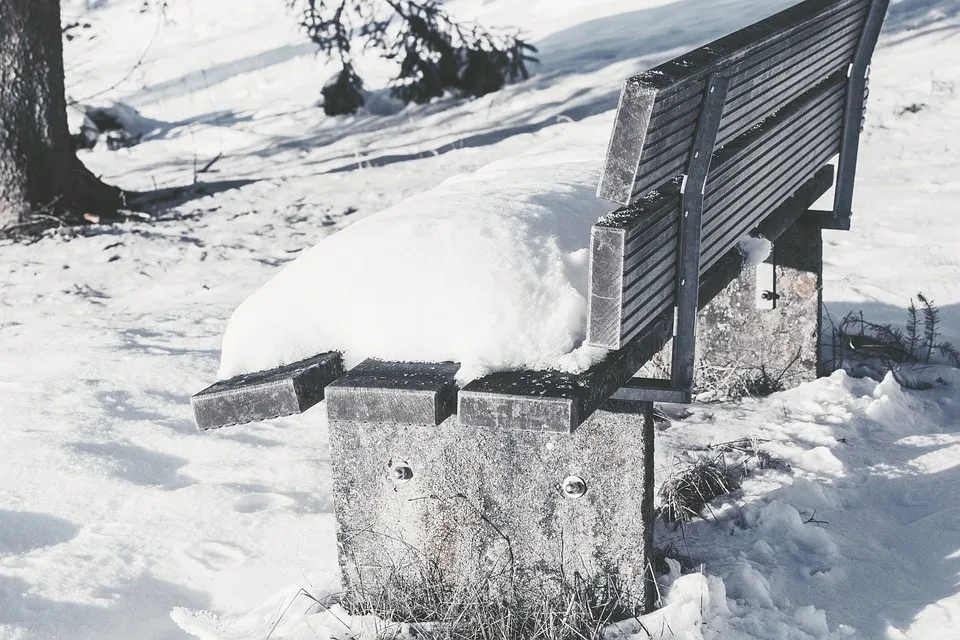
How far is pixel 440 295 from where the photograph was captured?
7.93ft

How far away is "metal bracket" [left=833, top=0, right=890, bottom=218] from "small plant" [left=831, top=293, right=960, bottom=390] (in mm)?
567

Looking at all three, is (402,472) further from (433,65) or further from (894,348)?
(433,65)

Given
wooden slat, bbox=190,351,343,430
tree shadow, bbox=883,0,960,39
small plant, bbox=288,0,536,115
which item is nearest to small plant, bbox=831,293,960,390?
wooden slat, bbox=190,351,343,430

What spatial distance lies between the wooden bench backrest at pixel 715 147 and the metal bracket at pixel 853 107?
3.8 inches

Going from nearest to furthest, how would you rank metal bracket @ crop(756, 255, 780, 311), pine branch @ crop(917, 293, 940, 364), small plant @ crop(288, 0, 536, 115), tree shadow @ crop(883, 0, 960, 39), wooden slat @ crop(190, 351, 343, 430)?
wooden slat @ crop(190, 351, 343, 430), metal bracket @ crop(756, 255, 780, 311), pine branch @ crop(917, 293, 940, 364), tree shadow @ crop(883, 0, 960, 39), small plant @ crop(288, 0, 536, 115)

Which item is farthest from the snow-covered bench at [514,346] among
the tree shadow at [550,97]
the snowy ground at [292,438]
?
the tree shadow at [550,97]

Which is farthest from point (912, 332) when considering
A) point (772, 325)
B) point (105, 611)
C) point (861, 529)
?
point (105, 611)

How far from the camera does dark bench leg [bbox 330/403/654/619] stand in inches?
99.1

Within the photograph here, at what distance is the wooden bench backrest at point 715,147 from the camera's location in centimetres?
215

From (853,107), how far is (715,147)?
1.67m

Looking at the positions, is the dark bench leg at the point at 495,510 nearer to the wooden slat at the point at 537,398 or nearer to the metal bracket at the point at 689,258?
the metal bracket at the point at 689,258

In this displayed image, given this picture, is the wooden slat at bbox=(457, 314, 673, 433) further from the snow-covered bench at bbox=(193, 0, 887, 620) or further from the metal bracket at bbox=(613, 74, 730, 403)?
the metal bracket at bbox=(613, 74, 730, 403)

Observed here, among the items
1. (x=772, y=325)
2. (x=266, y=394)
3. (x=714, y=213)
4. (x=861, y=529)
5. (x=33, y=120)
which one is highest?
(x=33, y=120)

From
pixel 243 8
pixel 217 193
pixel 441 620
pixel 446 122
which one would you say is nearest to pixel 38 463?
pixel 441 620
